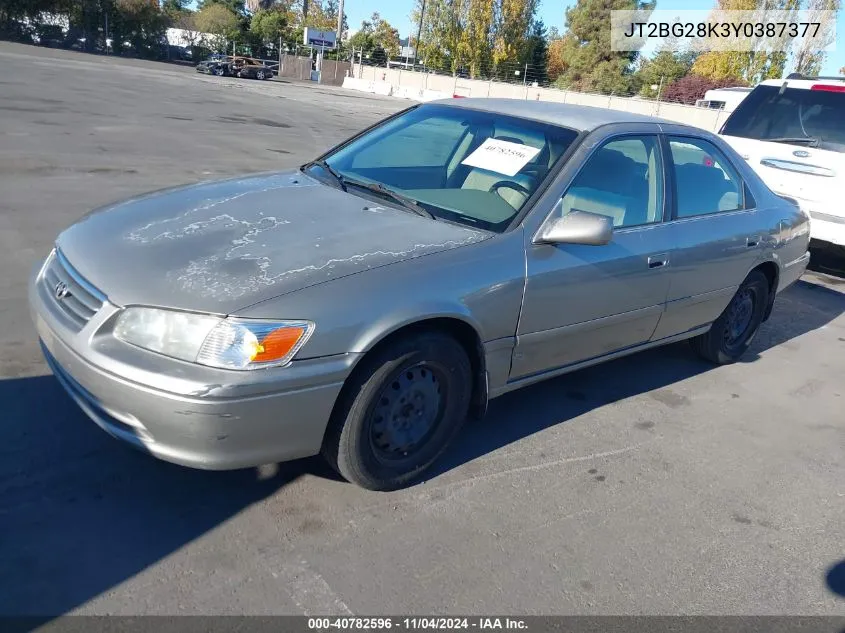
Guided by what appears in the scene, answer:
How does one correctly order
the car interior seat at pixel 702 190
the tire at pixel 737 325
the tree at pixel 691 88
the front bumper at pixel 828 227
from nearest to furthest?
the car interior seat at pixel 702 190
the tire at pixel 737 325
the front bumper at pixel 828 227
the tree at pixel 691 88

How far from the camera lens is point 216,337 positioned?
8.20 feet

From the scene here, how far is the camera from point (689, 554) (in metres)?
2.98

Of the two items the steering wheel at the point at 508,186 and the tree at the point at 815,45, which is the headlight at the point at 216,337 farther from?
the tree at the point at 815,45

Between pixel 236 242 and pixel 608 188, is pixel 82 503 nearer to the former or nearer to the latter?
pixel 236 242

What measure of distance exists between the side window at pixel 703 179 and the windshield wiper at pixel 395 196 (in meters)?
1.68

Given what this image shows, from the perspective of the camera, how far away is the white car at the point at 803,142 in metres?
7.33

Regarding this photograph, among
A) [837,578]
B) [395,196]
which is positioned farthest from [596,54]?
[837,578]

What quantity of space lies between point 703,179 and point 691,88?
158ft

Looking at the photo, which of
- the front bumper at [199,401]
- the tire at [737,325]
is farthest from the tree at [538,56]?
the front bumper at [199,401]

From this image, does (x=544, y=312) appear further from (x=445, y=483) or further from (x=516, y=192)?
(x=445, y=483)

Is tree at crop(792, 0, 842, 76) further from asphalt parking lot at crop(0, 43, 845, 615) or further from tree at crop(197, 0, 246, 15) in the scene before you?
tree at crop(197, 0, 246, 15)

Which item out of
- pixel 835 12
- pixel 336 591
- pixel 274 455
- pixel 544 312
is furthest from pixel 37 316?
pixel 835 12

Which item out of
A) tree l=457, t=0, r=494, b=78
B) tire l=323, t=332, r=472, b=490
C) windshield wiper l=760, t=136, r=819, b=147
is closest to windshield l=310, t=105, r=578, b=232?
tire l=323, t=332, r=472, b=490

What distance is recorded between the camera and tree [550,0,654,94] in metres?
61.2
